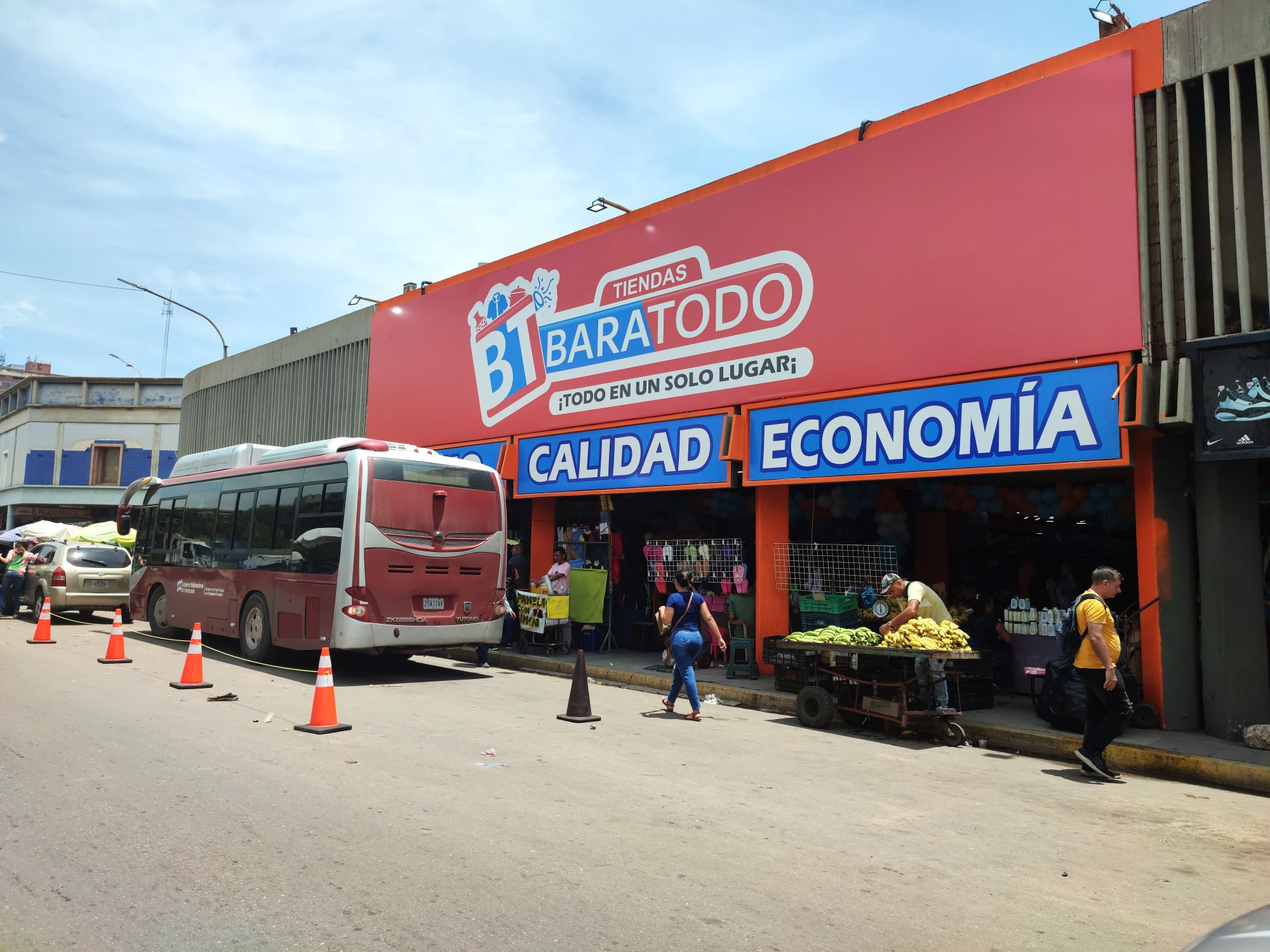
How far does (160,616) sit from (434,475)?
25.0 feet

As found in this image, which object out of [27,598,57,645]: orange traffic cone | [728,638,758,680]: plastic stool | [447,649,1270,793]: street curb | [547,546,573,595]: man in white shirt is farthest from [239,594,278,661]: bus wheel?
[728,638,758,680]: plastic stool

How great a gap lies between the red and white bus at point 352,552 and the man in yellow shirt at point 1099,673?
842 centimetres

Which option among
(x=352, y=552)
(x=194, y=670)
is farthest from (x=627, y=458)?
(x=194, y=670)

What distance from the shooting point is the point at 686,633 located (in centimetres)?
1093

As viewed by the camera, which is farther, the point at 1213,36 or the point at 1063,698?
the point at 1213,36

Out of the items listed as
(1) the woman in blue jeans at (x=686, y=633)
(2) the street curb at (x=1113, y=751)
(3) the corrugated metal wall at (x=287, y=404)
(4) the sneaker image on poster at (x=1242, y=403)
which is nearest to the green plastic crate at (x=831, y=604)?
(2) the street curb at (x=1113, y=751)

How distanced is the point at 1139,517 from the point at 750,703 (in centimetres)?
521

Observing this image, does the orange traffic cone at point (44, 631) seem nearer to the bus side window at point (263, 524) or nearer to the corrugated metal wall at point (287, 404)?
the bus side window at point (263, 524)

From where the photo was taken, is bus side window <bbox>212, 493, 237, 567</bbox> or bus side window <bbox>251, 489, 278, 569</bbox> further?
bus side window <bbox>212, 493, 237, 567</bbox>

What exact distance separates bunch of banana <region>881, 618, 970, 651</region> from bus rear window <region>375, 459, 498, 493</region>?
22.0 ft

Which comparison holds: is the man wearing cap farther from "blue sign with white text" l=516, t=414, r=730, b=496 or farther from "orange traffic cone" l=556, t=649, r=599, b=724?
"blue sign with white text" l=516, t=414, r=730, b=496

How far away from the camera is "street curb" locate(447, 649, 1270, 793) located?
8.31 m

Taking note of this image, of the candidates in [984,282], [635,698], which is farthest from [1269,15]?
[635,698]

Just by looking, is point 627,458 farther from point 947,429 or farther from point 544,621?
point 947,429
